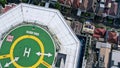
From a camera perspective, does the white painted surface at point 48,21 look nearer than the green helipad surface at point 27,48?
No

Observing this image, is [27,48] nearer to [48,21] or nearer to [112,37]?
[48,21]

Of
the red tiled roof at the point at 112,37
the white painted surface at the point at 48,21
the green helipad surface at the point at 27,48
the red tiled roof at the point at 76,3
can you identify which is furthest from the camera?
the red tiled roof at the point at 76,3

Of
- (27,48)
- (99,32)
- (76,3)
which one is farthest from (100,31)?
(27,48)

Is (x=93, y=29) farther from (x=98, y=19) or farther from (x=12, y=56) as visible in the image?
(x=12, y=56)

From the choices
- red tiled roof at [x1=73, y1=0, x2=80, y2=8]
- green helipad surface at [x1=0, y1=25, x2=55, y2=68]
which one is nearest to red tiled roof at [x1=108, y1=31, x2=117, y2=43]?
red tiled roof at [x1=73, y1=0, x2=80, y2=8]

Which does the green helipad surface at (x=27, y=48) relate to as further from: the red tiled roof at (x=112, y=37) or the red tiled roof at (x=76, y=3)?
the red tiled roof at (x=112, y=37)

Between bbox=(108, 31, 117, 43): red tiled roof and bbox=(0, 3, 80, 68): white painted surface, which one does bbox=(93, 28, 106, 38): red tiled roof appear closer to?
bbox=(108, 31, 117, 43): red tiled roof

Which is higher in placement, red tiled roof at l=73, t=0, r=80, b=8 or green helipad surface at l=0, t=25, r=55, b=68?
red tiled roof at l=73, t=0, r=80, b=8

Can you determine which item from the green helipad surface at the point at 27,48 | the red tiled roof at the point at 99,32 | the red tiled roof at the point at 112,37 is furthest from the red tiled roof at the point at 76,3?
the green helipad surface at the point at 27,48
